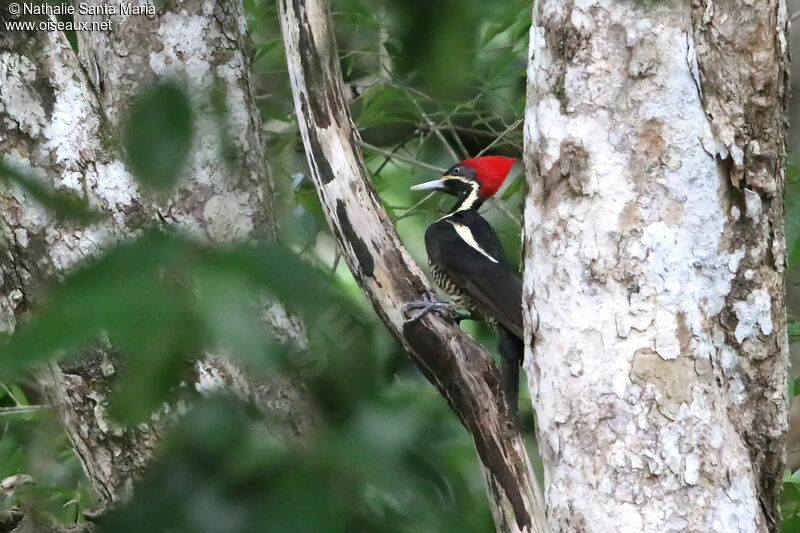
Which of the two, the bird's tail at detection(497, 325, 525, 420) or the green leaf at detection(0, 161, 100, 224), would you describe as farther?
the bird's tail at detection(497, 325, 525, 420)

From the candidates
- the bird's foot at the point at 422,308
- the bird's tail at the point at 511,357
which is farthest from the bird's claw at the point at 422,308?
the bird's tail at the point at 511,357

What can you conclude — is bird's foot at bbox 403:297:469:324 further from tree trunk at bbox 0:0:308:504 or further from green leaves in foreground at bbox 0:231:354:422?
green leaves in foreground at bbox 0:231:354:422

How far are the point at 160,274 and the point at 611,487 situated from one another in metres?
1.37

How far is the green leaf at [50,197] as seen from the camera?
0.45 meters

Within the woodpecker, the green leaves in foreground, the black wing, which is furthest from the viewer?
the black wing

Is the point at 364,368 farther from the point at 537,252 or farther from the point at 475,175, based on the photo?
the point at 475,175

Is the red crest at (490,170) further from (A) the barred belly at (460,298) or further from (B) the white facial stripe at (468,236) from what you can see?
(A) the barred belly at (460,298)

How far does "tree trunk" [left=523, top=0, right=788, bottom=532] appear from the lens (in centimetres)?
161

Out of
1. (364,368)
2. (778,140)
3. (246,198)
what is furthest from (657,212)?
(364,368)

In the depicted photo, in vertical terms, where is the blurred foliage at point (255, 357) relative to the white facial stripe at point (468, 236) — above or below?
above

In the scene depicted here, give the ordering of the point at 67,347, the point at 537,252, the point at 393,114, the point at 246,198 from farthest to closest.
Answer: the point at 393,114 < the point at 537,252 < the point at 246,198 < the point at 67,347

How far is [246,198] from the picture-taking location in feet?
2.09

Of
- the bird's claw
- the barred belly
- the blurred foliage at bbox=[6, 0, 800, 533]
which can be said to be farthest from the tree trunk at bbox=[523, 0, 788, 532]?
the barred belly

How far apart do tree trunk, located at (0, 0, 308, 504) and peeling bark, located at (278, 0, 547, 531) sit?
21cm
